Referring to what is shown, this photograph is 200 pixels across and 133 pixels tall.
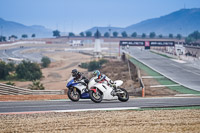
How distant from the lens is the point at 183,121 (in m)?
12.1

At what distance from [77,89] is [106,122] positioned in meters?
5.64

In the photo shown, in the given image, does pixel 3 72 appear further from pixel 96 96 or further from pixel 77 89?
pixel 96 96

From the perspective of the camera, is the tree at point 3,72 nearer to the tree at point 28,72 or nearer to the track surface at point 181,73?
the tree at point 28,72

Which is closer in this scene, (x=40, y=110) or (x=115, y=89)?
(x=40, y=110)

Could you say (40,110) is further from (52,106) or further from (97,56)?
(97,56)

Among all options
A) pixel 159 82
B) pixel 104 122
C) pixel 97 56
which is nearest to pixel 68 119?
pixel 104 122

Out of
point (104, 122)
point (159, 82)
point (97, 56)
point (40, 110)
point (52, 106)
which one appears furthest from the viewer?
point (97, 56)

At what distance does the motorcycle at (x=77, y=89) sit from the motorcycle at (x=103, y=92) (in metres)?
0.46

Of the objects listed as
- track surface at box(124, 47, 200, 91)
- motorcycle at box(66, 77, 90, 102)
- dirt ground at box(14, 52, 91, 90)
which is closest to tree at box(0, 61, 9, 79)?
dirt ground at box(14, 52, 91, 90)

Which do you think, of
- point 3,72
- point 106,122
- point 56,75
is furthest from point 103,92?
point 56,75

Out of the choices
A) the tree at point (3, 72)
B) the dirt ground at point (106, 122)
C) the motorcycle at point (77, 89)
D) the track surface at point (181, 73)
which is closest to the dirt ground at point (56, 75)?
the tree at point (3, 72)

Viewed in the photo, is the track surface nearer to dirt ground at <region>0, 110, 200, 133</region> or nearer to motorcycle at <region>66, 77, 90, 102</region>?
motorcycle at <region>66, 77, 90, 102</region>

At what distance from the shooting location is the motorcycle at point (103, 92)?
1652cm

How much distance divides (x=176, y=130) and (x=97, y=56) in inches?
3914
